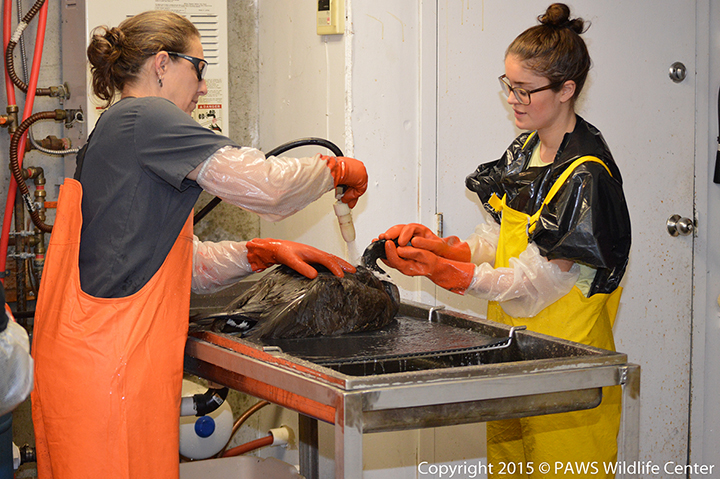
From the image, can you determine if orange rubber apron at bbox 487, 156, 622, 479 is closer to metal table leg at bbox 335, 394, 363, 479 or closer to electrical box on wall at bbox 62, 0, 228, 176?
metal table leg at bbox 335, 394, 363, 479

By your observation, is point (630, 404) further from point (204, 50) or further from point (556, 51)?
point (204, 50)

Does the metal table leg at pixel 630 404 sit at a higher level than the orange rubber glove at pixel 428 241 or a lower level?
lower

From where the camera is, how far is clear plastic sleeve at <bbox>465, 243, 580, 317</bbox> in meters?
1.78

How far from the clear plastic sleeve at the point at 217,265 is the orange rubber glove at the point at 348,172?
1.19 feet

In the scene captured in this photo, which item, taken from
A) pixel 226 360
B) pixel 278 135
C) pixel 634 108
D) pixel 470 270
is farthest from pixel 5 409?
pixel 634 108

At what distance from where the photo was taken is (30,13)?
8.23ft

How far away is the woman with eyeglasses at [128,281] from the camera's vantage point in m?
1.40

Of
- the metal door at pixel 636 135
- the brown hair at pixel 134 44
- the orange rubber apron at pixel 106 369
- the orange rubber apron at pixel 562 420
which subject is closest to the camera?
the orange rubber apron at pixel 106 369

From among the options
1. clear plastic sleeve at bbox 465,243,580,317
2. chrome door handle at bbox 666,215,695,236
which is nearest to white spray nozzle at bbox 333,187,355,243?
clear plastic sleeve at bbox 465,243,580,317

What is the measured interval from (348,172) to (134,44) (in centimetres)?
58

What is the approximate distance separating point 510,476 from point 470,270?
641 millimetres

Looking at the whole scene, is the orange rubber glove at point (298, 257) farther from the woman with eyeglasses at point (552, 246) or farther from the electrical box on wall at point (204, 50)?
the electrical box on wall at point (204, 50)

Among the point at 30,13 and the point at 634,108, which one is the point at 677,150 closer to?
the point at 634,108

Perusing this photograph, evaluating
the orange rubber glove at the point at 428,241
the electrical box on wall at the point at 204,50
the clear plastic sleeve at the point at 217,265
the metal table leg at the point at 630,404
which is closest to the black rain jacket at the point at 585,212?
the orange rubber glove at the point at 428,241
